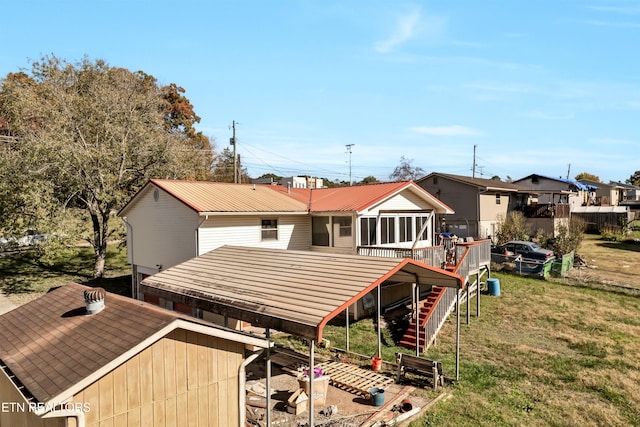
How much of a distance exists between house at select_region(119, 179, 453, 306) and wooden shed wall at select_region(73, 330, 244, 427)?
34.7 ft

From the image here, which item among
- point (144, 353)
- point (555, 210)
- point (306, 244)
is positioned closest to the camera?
point (144, 353)

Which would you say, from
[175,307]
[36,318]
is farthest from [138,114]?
[36,318]

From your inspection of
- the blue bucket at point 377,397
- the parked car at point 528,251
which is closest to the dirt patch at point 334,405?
the blue bucket at point 377,397

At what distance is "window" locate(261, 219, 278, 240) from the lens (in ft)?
66.9

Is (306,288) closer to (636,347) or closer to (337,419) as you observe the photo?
(337,419)

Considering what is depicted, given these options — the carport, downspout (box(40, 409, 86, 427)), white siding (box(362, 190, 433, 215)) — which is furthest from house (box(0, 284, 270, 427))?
white siding (box(362, 190, 433, 215))

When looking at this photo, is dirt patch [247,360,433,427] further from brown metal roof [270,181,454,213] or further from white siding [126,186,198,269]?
brown metal roof [270,181,454,213]

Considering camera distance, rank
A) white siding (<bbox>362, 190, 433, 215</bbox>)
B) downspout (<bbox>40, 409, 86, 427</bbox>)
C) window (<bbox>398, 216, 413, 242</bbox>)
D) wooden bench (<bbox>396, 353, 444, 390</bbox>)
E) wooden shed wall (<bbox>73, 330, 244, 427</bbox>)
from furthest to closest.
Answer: window (<bbox>398, 216, 413, 242</bbox>), white siding (<bbox>362, 190, 433, 215</bbox>), wooden bench (<bbox>396, 353, 444, 390</bbox>), wooden shed wall (<bbox>73, 330, 244, 427</bbox>), downspout (<bbox>40, 409, 86, 427</bbox>)

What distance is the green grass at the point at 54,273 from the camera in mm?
23734

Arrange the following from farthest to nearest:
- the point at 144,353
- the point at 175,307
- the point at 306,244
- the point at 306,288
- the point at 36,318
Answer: the point at 306,244
the point at 175,307
the point at 306,288
the point at 36,318
the point at 144,353

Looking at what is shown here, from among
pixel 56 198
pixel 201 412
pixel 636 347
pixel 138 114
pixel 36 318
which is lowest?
pixel 636 347

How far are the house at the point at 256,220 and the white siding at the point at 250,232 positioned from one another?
0.15 ft

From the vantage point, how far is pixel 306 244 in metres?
22.2

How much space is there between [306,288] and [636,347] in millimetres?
14053
